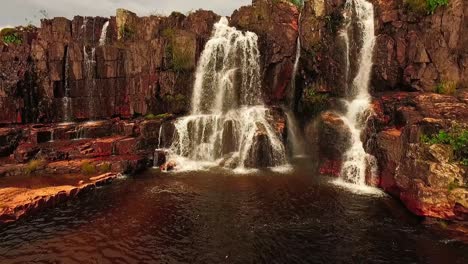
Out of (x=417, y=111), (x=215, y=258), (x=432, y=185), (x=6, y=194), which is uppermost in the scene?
(x=417, y=111)

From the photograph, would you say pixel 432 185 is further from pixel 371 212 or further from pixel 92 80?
pixel 92 80

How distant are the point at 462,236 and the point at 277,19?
23.2 metres

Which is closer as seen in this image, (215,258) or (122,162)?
(215,258)

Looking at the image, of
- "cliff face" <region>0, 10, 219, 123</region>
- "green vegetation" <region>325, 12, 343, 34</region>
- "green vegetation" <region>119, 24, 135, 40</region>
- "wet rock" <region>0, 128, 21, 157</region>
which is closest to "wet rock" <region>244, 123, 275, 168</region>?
"cliff face" <region>0, 10, 219, 123</region>

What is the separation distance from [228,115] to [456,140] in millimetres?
15557

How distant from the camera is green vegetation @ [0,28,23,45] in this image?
1439 inches

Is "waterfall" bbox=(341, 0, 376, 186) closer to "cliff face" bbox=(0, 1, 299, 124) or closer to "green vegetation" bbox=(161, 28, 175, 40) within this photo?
"cliff face" bbox=(0, 1, 299, 124)

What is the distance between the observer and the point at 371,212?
1466 centimetres

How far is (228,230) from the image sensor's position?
515 inches

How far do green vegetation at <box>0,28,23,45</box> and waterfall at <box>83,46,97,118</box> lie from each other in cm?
1181

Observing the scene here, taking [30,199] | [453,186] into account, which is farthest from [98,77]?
[453,186]

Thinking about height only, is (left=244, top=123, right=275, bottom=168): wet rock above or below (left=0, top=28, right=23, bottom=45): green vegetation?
below

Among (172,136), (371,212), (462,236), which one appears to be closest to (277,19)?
(172,136)

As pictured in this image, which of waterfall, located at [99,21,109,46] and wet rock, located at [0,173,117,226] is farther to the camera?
waterfall, located at [99,21,109,46]
